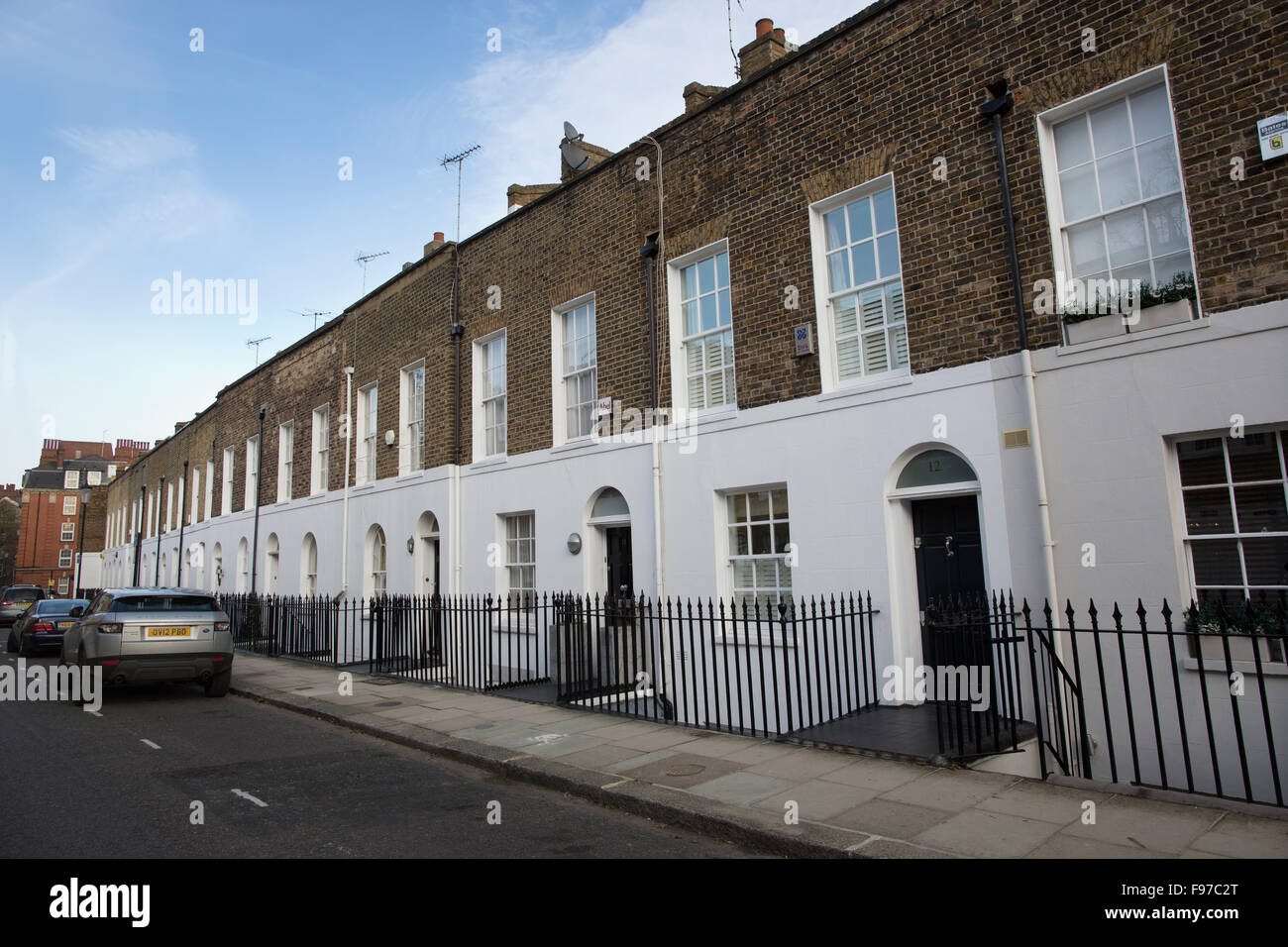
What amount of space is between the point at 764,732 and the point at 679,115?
7.99 m

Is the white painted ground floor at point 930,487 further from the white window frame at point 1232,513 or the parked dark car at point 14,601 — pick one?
the parked dark car at point 14,601

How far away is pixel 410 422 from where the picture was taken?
16.4m

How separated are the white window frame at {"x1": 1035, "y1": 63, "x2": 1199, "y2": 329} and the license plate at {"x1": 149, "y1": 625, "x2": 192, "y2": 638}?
11234 mm

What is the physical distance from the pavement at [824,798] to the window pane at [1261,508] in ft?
7.51

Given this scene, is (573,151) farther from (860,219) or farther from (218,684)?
(218,684)

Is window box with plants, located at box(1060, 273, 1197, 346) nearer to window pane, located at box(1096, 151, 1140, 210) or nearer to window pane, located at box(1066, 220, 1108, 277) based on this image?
window pane, located at box(1066, 220, 1108, 277)

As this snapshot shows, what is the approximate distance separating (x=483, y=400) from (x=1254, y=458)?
11.3m

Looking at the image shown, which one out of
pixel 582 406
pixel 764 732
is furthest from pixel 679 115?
pixel 764 732

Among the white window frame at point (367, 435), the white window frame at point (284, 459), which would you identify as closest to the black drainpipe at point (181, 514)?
the white window frame at point (284, 459)

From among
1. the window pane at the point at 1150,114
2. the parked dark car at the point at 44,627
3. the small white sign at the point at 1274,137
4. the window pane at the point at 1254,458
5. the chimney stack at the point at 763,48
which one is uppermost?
the chimney stack at the point at 763,48

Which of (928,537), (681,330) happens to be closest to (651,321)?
(681,330)

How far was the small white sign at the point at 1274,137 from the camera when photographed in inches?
239

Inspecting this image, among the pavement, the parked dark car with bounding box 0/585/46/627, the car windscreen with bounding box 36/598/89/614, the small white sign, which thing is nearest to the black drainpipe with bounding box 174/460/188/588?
the parked dark car with bounding box 0/585/46/627

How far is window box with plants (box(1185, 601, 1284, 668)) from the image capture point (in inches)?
233
